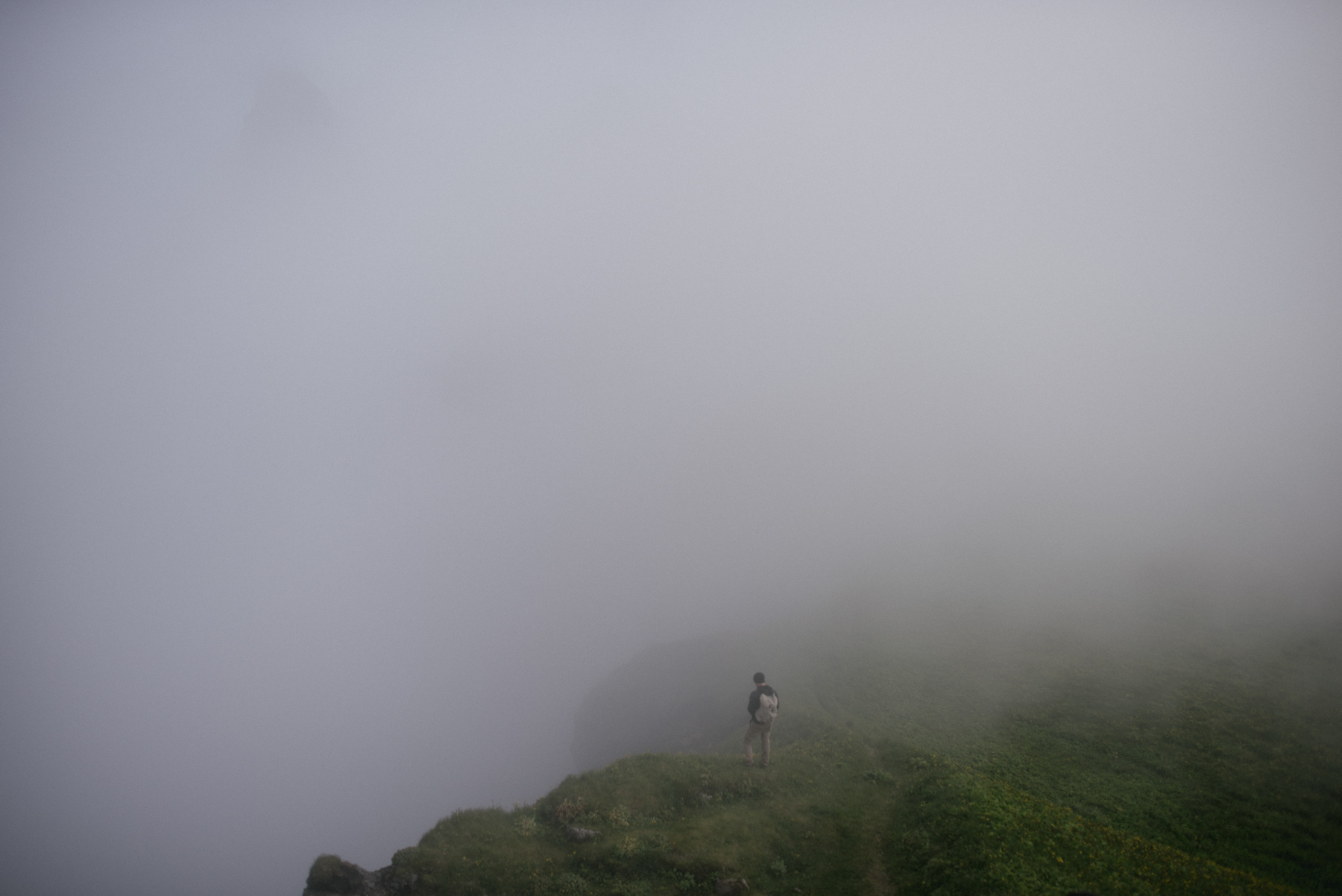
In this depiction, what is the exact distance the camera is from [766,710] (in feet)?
73.2

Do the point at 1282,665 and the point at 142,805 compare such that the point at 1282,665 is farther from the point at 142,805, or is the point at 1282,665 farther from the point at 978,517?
the point at 142,805

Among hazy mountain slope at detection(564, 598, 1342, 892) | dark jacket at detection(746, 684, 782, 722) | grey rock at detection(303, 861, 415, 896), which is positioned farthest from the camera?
dark jacket at detection(746, 684, 782, 722)

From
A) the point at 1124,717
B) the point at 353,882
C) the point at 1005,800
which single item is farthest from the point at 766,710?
the point at 1124,717

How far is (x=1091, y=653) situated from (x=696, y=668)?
152 ft

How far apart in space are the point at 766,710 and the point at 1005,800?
935cm

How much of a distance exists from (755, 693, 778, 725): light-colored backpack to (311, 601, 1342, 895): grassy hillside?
3314 millimetres

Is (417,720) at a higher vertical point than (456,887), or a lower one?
lower

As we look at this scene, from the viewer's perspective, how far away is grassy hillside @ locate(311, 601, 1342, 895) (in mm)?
14805

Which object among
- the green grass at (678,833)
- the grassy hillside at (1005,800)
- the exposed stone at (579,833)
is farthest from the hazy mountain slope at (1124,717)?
the exposed stone at (579,833)

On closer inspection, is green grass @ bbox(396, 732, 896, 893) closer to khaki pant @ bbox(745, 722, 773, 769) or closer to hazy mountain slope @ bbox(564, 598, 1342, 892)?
khaki pant @ bbox(745, 722, 773, 769)

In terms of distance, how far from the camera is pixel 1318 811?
1633 cm

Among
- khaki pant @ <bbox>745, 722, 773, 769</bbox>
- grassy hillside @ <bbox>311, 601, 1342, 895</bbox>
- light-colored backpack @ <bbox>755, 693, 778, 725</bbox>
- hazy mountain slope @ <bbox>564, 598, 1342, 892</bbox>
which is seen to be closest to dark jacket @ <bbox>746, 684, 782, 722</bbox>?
light-colored backpack @ <bbox>755, 693, 778, 725</bbox>

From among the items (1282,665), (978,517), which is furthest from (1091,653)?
(978,517)

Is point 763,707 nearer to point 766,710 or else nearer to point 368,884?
point 766,710
